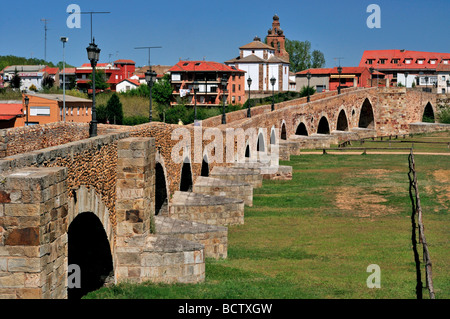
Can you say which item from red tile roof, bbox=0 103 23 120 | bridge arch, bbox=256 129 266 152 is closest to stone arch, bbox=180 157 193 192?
bridge arch, bbox=256 129 266 152

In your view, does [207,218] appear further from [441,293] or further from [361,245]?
[441,293]

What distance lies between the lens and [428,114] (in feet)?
293

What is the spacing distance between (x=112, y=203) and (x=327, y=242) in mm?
7870

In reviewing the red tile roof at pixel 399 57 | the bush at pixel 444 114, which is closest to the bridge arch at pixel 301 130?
the bush at pixel 444 114

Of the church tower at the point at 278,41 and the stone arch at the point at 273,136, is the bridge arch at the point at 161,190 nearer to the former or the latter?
the stone arch at the point at 273,136

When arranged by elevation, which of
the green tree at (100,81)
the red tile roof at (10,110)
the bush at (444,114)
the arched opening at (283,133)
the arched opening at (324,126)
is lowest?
the arched opening at (283,133)

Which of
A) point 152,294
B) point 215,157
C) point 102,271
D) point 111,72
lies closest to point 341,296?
point 152,294

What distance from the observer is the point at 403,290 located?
15.1m

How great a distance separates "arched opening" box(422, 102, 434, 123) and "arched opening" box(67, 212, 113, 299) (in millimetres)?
76541

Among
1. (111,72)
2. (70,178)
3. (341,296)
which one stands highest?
(111,72)

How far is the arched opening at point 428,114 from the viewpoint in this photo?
86.9 meters

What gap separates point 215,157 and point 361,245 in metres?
10.8

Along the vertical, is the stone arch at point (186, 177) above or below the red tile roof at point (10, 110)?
below

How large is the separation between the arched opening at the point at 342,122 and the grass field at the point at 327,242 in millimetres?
30008
